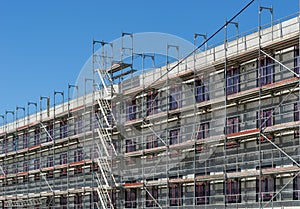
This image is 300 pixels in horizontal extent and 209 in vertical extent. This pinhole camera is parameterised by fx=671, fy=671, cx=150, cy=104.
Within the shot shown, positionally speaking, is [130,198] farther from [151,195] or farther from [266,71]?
[266,71]

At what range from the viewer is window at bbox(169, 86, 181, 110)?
26047 mm

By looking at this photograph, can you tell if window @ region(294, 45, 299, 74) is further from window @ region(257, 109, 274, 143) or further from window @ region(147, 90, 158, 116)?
window @ region(147, 90, 158, 116)

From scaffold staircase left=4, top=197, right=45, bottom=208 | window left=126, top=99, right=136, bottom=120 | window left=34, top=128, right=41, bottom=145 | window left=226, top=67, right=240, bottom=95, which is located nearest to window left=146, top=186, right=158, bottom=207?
window left=126, top=99, right=136, bottom=120

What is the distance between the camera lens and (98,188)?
96.4 feet

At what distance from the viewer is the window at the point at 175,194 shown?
2547 centimetres

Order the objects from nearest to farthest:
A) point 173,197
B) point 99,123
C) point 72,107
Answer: point 173,197
point 99,123
point 72,107

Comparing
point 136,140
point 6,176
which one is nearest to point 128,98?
point 136,140

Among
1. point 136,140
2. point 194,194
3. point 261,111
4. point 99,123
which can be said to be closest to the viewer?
point 261,111

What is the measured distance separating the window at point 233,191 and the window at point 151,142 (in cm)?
512

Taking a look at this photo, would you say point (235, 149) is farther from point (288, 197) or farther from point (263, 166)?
point (288, 197)

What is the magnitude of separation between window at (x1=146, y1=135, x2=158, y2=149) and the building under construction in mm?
44

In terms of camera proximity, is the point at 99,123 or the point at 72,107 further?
the point at 72,107

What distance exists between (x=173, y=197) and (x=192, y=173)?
5.60ft

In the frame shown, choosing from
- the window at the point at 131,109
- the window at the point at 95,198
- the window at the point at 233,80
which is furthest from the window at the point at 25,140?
the window at the point at 233,80
